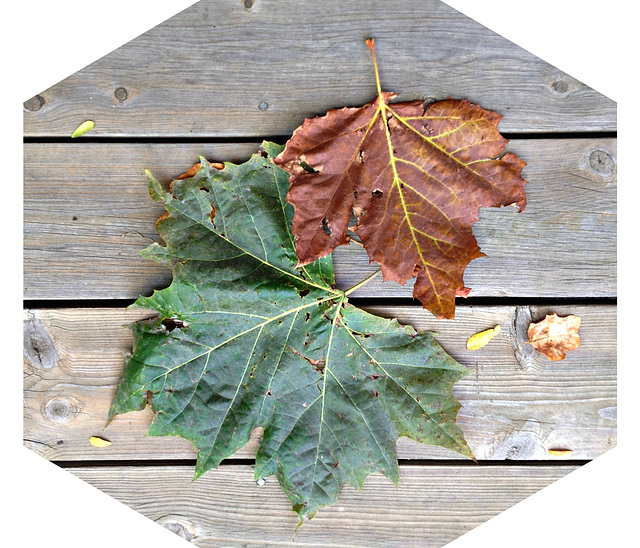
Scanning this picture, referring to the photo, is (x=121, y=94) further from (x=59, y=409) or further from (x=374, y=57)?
(x=59, y=409)

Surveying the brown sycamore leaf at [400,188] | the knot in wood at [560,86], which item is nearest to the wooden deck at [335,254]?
the knot in wood at [560,86]

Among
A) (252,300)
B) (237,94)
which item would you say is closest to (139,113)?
(237,94)

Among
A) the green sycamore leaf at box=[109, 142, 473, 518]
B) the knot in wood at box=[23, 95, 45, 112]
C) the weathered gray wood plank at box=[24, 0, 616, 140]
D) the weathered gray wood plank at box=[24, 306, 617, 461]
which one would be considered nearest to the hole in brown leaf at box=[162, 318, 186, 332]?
the green sycamore leaf at box=[109, 142, 473, 518]

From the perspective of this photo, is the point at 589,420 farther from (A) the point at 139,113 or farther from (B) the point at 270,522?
(A) the point at 139,113

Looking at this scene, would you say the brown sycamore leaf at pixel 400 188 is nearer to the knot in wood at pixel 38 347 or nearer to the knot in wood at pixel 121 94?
the knot in wood at pixel 121 94

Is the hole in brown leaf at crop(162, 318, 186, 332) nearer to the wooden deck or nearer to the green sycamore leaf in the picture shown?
the green sycamore leaf

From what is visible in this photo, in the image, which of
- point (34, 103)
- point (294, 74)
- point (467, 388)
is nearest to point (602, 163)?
point (467, 388)
